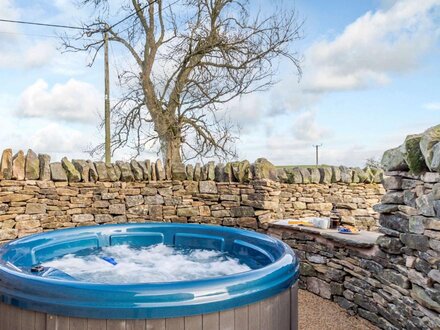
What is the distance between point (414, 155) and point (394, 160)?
0.31 metres

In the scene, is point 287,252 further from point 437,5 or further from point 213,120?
point 213,120

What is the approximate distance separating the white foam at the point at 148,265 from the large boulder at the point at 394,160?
173 centimetres

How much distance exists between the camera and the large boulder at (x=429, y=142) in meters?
2.82

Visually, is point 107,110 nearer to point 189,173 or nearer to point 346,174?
point 189,173

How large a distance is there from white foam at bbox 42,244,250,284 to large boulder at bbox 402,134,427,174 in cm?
189

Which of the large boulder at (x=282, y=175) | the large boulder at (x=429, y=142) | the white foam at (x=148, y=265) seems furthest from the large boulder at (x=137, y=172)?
Answer: the large boulder at (x=429, y=142)

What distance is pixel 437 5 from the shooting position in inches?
139

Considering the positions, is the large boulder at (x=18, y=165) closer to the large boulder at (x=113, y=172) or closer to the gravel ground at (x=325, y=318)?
the large boulder at (x=113, y=172)

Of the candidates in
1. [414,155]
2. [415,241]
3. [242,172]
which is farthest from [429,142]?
[242,172]

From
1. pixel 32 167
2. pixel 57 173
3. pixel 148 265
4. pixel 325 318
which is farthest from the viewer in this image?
pixel 57 173

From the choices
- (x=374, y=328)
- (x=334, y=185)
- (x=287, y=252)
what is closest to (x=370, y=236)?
(x=374, y=328)

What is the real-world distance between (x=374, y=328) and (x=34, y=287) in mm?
2959

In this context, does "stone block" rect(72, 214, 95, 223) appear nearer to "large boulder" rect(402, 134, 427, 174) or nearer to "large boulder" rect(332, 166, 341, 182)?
"large boulder" rect(332, 166, 341, 182)

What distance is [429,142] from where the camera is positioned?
2.88m
